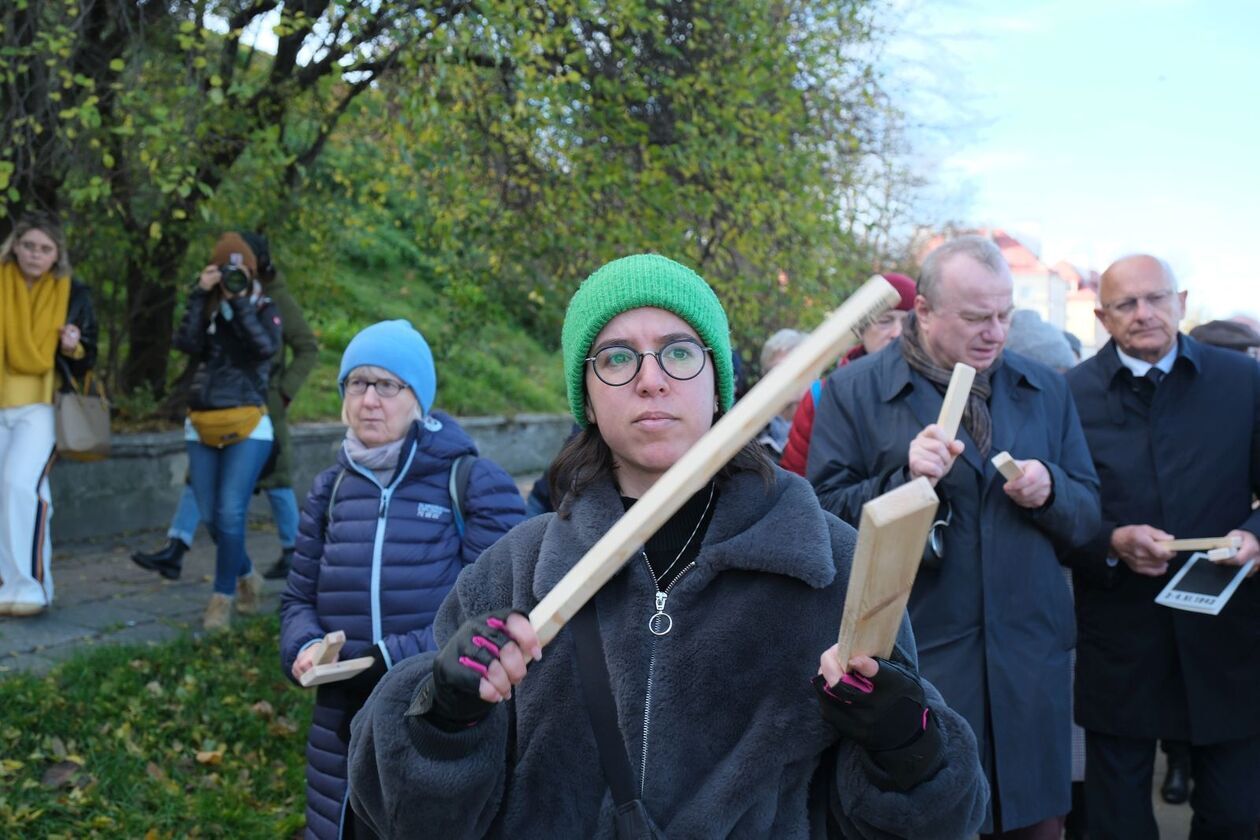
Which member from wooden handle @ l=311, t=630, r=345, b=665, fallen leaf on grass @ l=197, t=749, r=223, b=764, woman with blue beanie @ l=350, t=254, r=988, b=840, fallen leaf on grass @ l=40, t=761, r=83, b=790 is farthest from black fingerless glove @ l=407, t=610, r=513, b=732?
fallen leaf on grass @ l=197, t=749, r=223, b=764

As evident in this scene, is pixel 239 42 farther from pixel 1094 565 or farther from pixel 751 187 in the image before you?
pixel 1094 565

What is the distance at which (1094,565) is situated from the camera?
4020 millimetres

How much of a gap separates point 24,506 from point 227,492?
975mm

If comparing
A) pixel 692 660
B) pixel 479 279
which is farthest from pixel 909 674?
pixel 479 279

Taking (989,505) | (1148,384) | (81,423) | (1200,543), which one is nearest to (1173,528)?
(1200,543)

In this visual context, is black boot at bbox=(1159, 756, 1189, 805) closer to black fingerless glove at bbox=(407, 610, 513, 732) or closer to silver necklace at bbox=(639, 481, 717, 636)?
silver necklace at bbox=(639, 481, 717, 636)

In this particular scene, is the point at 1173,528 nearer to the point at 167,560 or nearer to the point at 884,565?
the point at 884,565

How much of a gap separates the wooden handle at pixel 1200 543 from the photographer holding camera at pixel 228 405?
4.52 metres

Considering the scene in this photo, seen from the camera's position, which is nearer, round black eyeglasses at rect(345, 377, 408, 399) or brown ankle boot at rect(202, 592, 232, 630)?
round black eyeglasses at rect(345, 377, 408, 399)

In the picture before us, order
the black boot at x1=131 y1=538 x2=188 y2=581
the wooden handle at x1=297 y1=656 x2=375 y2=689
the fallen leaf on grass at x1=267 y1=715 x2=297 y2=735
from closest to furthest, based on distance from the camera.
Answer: the wooden handle at x1=297 y1=656 x2=375 y2=689 → the fallen leaf on grass at x1=267 y1=715 x2=297 y2=735 → the black boot at x1=131 y1=538 x2=188 y2=581

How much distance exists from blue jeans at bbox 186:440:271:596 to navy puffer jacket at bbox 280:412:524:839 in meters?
2.83

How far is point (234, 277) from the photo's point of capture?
6.45 m

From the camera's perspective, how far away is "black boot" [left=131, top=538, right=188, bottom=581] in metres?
6.99

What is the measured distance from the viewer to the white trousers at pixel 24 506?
600cm
